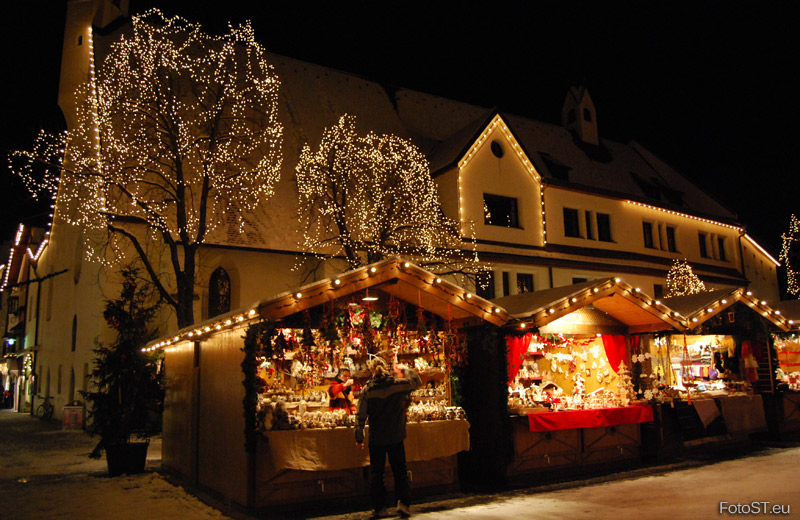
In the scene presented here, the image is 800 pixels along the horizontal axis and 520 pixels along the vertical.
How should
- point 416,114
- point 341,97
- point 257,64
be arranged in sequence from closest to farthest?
point 257,64
point 341,97
point 416,114

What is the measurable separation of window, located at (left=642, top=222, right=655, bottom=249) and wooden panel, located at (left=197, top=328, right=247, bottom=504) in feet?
Answer: 82.8

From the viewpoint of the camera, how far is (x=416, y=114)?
1105 inches

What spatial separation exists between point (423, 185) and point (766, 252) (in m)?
29.3

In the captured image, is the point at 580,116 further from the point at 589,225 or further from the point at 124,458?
the point at 124,458

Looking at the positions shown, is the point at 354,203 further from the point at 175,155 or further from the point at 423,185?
the point at 175,155

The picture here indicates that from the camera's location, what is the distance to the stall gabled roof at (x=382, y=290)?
8.92m

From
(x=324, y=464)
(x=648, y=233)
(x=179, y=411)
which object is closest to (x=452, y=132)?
(x=648, y=233)

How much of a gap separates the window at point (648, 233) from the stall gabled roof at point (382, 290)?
2234 centimetres

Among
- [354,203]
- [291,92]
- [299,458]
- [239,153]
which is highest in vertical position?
[291,92]

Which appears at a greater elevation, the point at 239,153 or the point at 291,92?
the point at 291,92

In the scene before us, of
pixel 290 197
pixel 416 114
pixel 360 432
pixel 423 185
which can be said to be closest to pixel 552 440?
pixel 360 432

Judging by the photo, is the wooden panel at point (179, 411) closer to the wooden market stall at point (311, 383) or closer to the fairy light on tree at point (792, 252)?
the wooden market stall at point (311, 383)

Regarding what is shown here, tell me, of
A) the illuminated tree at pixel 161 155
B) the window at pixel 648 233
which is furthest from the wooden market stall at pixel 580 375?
the window at pixel 648 233

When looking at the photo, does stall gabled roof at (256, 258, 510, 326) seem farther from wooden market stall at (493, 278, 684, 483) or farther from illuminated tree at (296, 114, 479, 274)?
illuminated tree at (296, 114, 479, 274)
